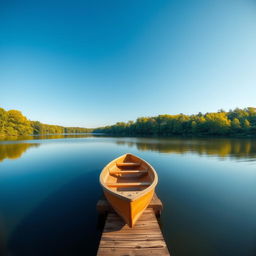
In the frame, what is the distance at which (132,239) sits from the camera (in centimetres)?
253

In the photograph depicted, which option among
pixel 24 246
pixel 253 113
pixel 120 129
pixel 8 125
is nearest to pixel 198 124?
pixel 253 113

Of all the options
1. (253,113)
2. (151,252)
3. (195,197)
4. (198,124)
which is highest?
(253,113)

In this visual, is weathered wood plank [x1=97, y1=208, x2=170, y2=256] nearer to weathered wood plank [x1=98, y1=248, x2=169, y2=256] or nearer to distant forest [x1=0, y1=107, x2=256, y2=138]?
weathered wood plank [x1=98, y1=248, x2=169, y2=256]

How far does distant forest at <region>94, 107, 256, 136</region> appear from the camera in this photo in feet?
135

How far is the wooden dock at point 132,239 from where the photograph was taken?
2.28 m

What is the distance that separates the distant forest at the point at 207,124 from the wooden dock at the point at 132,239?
172 feet

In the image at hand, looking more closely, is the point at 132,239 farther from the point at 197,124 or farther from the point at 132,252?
the point at 197,124

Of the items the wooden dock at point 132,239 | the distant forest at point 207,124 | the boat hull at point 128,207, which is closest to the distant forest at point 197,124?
the distant forest at point 207,124

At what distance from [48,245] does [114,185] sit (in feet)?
7.14

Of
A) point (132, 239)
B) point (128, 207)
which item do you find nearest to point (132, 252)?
point (132, 239)

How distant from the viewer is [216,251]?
2.84 metres

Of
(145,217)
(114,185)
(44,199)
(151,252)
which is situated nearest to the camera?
(151,252)

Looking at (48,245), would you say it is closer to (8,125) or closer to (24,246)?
(24,246)

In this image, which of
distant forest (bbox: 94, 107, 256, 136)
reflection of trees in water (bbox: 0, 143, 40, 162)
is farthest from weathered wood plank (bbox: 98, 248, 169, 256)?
distant forest (bbox: 94, 107, 256, 136)
